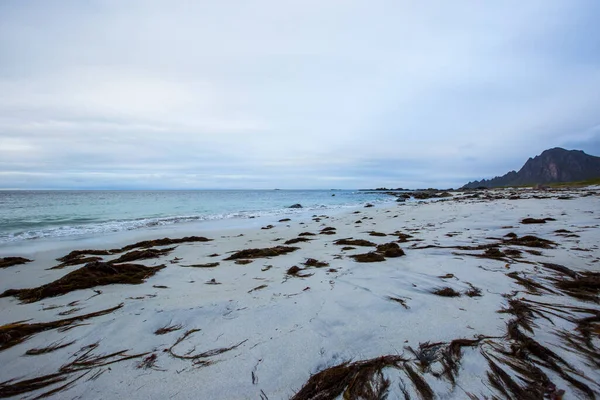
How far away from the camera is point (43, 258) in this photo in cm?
623

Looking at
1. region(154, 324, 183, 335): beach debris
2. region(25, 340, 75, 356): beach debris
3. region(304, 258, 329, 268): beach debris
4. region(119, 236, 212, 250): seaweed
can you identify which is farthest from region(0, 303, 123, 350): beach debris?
region(119, 236, 212, 250): seaweed

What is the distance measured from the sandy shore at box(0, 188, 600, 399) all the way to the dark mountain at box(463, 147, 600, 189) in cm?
9544

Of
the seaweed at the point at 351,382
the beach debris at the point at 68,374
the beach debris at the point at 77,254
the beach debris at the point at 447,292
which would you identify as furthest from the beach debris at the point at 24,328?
the beach debris at the point at 77,254

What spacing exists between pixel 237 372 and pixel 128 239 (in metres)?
9.02

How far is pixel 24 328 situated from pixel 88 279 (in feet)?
5.01

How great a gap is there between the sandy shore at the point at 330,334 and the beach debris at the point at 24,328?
20 mm

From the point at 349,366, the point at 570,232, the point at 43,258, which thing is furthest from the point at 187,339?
the point at 570,232

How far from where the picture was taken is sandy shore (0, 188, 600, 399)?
165cm

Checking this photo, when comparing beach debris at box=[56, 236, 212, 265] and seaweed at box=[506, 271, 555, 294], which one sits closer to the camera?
seaweed at box=[506, 271, 555, 294]

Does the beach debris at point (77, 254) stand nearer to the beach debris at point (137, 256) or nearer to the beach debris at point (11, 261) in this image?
the beach debris at point (11, 261)

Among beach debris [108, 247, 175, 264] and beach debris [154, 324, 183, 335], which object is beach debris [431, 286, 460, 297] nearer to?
beach debris [154, 324, 183, 335]

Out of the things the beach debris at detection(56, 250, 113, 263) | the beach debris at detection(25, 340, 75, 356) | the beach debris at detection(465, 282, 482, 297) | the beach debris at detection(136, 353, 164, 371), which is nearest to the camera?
the beach debris at detection(136, 353, 164, 371)

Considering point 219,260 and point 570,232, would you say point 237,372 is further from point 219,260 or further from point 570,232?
point 570,232

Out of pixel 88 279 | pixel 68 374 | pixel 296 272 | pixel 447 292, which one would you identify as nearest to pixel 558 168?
pixel 447 292
